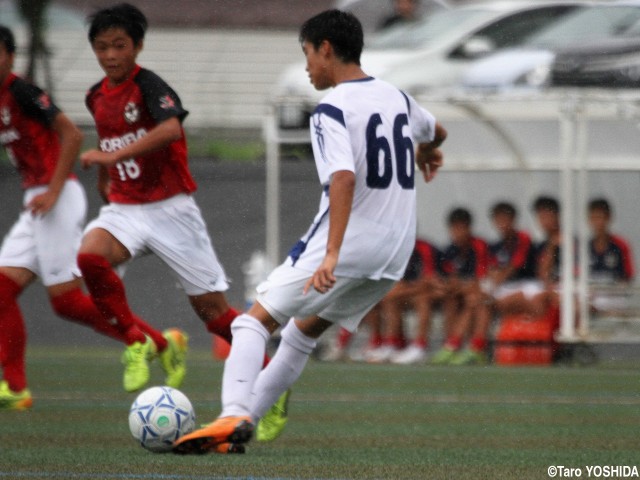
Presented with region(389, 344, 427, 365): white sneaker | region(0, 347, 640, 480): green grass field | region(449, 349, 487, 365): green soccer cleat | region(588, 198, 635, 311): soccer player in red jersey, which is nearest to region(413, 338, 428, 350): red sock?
region(389, 344, 427, 365): white sneaker

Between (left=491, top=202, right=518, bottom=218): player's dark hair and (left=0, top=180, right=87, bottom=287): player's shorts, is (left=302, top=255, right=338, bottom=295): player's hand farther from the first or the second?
(left=491, top=202, right=518, bottom=218): player's dark hair

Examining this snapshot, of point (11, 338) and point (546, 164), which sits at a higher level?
point (546, 164)

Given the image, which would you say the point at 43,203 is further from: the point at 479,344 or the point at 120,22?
the point at 479,344

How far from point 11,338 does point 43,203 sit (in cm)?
81

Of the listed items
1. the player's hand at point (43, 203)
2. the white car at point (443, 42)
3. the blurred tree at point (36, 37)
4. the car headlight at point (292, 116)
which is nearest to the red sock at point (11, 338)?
the player's hand at point (43, 203)

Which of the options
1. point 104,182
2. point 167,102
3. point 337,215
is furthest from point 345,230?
point 104,182

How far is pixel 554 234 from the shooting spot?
15.5 m

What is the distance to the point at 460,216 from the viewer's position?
1561 cm

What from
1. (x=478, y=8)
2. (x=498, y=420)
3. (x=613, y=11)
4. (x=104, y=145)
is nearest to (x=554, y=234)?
(x=613, y=11)

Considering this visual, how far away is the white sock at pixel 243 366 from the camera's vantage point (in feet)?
22.7

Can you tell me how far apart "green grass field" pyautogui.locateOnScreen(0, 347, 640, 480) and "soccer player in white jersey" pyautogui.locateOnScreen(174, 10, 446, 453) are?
0.32 metres

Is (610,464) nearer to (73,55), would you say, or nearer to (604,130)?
(604,130)

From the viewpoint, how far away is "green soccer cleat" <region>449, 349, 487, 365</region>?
15117 mm

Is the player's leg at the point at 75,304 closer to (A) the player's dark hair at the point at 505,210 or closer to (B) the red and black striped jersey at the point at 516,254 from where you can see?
(A) the player's dark hair at the point at 505,210
